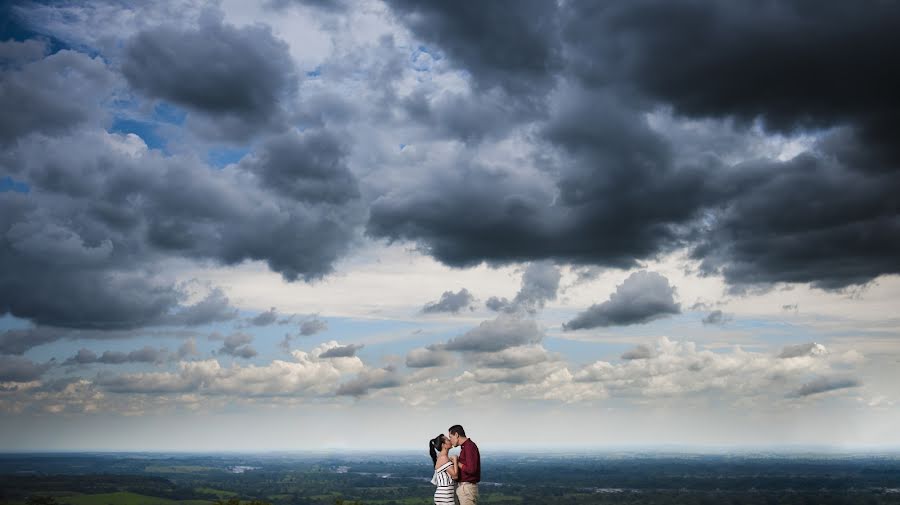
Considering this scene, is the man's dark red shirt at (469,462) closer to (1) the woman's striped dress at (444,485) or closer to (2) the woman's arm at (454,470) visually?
(2) the woman's arm at (454,470)

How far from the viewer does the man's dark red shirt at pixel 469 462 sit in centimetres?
1958

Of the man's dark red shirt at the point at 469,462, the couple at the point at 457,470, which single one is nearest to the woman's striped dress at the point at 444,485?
the couple at the point at 457,470

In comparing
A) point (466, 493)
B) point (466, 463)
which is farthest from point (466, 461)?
point (466, 493)

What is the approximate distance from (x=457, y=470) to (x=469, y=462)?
0.45m

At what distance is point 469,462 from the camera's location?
19.6 m

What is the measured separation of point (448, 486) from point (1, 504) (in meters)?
225

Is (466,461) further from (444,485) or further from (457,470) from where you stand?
(444,485)

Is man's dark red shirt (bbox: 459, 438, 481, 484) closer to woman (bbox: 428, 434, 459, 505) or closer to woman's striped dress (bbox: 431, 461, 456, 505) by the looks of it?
woman (bbox: 428, 434, 459, 505)

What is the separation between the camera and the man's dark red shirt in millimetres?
19578

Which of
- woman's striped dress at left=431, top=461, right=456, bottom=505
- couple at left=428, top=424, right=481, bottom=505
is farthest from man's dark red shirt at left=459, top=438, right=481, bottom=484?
woman's striped dress at left=431, top=461, right=456, bottom=505

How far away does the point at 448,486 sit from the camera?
65.1 ft

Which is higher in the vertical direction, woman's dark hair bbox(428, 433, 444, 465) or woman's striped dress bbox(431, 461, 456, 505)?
woman's dark hair bbox(428, 433, 444, 465)

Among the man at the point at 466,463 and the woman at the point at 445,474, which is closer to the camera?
the man at the point at 466,463

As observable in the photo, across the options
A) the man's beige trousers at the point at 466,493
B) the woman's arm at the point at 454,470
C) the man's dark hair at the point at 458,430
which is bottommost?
the man's beige trousers at the point at 466,493
